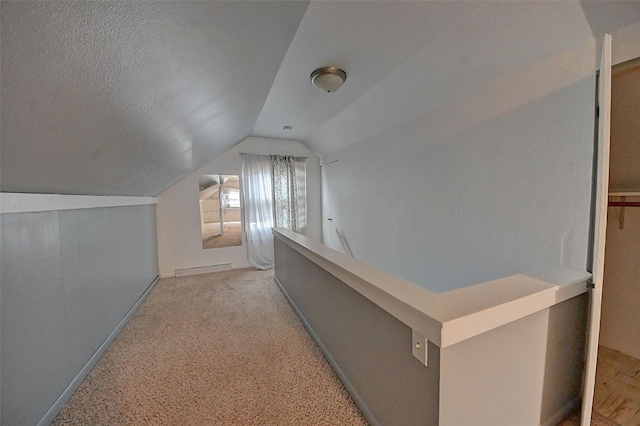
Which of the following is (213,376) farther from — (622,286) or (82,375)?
(622,286)

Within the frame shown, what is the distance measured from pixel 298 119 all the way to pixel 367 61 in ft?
4.86

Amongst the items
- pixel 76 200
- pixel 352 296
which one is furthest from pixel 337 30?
pixel 76 200

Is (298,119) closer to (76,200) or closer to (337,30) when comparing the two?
(337,30)

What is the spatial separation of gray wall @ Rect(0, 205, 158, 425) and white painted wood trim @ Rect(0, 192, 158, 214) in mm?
38

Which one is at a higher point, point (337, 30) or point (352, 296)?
point (337, 30)

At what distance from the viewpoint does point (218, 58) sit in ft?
3.78

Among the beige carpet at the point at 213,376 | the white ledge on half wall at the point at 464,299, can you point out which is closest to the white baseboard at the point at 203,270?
the beige carpet at the point at 213,376

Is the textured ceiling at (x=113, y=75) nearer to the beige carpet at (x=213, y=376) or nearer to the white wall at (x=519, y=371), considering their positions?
the beige carpet at (x=213, y=376)

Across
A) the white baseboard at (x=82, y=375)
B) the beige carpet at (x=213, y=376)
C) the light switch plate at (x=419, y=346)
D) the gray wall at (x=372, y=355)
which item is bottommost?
the beige carpet at (x=213, y=376)

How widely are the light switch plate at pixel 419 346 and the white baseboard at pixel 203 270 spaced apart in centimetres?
350

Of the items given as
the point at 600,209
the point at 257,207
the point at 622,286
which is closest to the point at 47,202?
the point at 257,207

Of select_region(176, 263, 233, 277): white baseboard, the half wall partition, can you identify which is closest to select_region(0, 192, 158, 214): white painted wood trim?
the half wall partition

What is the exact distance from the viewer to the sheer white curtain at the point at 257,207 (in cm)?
377

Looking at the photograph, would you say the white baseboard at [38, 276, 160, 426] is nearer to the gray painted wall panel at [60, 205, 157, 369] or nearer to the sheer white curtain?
A: the gray painted wall panel at [60, 205, 157, 369]
